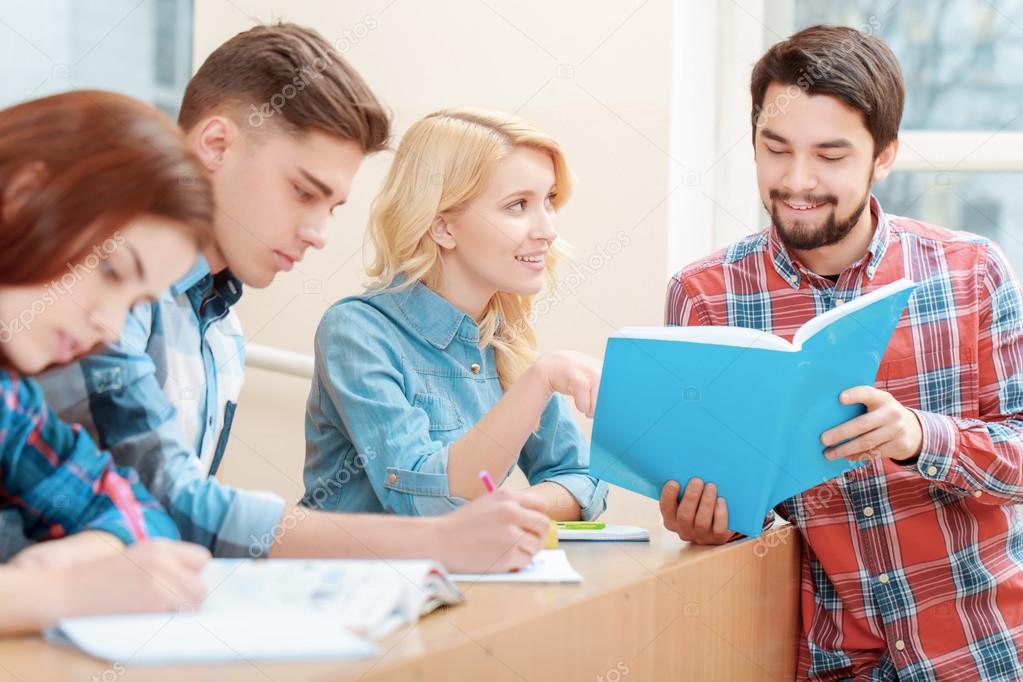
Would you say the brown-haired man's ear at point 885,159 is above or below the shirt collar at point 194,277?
above

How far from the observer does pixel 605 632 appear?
94cm

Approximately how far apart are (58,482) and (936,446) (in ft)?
3.22

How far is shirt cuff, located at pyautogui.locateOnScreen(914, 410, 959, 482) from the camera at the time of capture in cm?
134

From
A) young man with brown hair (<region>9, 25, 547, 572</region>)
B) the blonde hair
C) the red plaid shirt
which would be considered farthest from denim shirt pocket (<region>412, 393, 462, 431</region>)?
the red plaid shirt

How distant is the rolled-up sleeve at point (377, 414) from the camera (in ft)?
4.26

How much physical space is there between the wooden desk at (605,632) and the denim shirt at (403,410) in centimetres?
20

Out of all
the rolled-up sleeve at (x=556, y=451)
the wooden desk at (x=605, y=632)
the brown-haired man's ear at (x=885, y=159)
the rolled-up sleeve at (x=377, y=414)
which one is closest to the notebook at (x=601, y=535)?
the wooden desk at (x=605, y=632)

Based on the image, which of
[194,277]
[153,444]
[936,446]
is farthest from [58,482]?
[936,446]

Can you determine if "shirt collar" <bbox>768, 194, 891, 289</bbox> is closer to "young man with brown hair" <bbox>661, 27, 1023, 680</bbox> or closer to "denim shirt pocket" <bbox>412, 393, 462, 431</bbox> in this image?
"young man with brown hair" <bbox>661, 27, 1023, 680</bbox>

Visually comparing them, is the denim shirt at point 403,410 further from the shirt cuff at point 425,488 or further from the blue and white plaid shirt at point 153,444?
the blue and white plaid shirt at point 153,444

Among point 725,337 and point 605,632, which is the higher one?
point 725,337

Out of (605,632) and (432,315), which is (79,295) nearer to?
(605,632)

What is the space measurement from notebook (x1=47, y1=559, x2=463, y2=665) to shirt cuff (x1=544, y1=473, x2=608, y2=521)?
699mm

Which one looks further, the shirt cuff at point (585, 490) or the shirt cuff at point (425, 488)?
the shirt cuff at point (585, 490)
